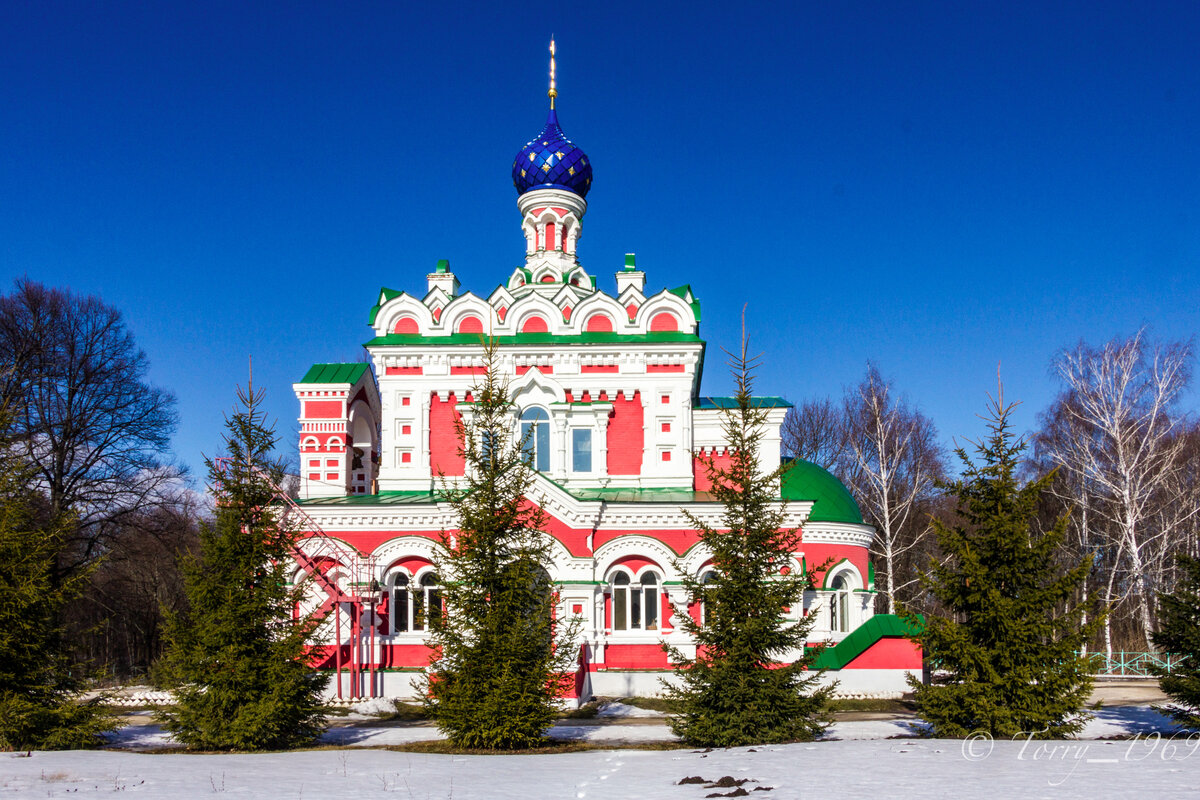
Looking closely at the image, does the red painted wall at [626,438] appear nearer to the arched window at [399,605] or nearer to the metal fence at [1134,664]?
the arched window at [399,605]

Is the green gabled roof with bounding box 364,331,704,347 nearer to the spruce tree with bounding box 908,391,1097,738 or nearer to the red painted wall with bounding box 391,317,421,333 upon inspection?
the red painted wall with bounding box 391,317,421,333

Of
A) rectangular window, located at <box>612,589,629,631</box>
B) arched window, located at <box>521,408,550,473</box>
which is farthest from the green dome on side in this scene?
arched window, located at <box>521,408,550,473</box>

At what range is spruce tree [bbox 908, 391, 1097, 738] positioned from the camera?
35.9 feet

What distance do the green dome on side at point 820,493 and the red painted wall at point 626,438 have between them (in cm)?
311

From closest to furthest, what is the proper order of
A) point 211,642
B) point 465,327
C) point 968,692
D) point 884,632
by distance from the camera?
1. point 968,692
2. point 211,642
3. point 884,632
4. point 465,327

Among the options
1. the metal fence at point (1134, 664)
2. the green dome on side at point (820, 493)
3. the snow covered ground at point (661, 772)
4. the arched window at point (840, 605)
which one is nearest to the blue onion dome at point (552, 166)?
the green dome on side at point (820, 493)

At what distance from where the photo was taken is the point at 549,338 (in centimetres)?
2062

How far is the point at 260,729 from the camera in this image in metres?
11.6

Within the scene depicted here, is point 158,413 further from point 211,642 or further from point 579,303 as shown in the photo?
point 211,642

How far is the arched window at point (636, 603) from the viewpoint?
18.0 meters

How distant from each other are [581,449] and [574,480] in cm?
70

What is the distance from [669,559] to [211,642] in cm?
863

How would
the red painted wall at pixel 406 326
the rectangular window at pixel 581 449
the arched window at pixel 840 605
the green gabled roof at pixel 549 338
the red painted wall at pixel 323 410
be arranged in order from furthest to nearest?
the red painted wall at pixel 406 326 < the red painted wall at pixel 323 410 < the green gabled roof at pixel 549 338 < the rectangular window at pixel 581 449 < the arched window at pixel 840 605

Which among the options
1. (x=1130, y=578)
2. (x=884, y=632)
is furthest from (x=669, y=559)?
(x=1130, y=578)
